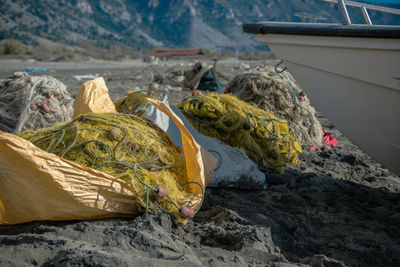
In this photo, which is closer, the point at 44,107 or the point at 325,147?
the point at 44,107

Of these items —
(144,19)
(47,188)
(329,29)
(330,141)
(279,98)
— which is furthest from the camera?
(144,19)

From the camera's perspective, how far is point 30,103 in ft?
14.5

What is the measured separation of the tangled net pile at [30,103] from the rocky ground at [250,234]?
2.35m

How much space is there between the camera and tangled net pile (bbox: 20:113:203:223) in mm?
2648

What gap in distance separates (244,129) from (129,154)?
169 cm

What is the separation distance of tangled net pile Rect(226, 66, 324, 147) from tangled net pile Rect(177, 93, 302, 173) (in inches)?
37.3

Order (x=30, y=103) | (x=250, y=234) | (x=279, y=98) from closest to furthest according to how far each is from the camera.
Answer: (x=250, y=234) < (x=30, y=103) < (x=279, y=98)

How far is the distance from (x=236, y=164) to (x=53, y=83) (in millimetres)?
2869

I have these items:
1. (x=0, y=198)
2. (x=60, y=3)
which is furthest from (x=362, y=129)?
(x=60, y=3)

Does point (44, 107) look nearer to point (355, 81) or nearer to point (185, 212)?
point (185, 212)

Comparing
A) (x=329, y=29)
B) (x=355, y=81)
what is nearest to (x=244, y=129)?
(x=355, y=81)

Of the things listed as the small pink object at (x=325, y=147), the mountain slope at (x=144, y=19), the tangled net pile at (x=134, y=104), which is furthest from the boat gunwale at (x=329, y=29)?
the mountain slope at (x=144, y=19)

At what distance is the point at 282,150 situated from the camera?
4.28 metres

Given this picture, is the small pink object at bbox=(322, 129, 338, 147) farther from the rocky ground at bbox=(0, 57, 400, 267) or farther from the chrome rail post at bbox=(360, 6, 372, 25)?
the chrome rail post at bbox=(360, 6, 372, 25)
